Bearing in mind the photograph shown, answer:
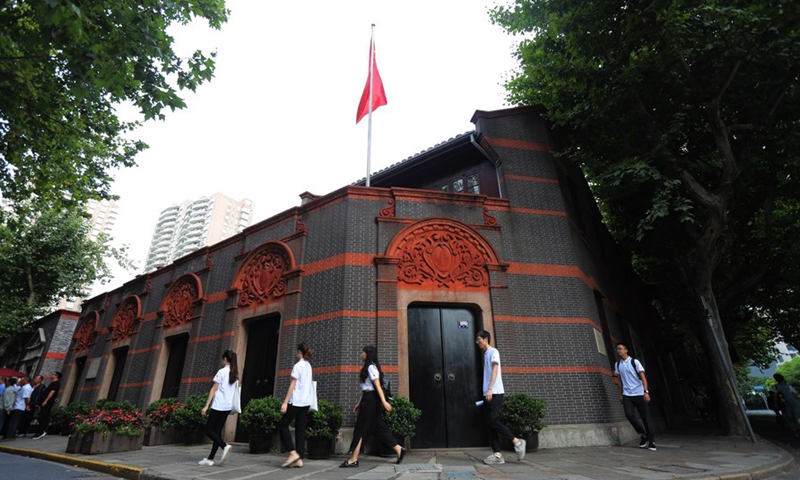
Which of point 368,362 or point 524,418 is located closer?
point 368,362

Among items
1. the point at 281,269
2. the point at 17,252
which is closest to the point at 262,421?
the point at 281,269

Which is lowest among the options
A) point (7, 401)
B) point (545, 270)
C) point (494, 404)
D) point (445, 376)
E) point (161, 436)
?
point (161, 436)

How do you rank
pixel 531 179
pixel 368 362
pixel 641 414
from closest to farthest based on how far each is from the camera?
pixel 368 362
pixel 641 414
pixel 531 179

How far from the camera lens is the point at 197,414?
928cm

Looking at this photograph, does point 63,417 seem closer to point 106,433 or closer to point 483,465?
point 106,433

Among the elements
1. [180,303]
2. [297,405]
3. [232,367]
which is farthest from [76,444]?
[180,303]

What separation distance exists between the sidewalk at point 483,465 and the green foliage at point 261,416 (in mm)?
464

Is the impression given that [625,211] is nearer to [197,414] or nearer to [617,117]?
[617,117]

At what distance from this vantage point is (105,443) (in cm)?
781

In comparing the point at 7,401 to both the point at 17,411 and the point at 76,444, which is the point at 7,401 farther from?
the point at 76,444

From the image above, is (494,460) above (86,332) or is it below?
below

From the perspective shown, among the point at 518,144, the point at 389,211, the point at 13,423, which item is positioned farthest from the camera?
the point at 13,423

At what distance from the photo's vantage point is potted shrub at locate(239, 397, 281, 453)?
724 centimetres

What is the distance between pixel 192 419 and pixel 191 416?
79mm
